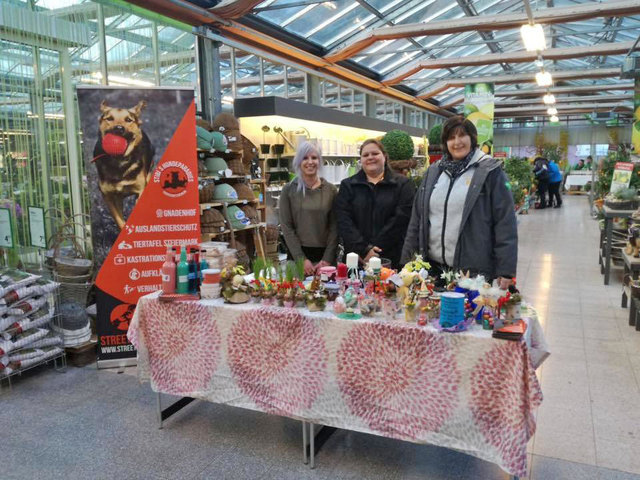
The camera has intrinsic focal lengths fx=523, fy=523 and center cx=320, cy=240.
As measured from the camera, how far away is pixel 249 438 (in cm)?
285

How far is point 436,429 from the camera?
7.50ft

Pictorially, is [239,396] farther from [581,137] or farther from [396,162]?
[581,137]

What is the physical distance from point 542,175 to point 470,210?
586 inches

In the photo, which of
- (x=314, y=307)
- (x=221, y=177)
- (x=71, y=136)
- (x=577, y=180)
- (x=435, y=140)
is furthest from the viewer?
(x=577, y=180)

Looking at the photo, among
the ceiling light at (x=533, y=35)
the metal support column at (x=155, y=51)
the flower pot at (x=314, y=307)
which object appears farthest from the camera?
the ceiling light at (x=533, y=35)

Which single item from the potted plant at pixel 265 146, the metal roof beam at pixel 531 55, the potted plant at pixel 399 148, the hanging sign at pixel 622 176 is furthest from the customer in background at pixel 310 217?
the metal roof beam at pixel 531 55

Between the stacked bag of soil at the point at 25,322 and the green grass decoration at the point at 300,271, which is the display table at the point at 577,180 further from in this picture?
the stacked bag of soil at the point at 25,322

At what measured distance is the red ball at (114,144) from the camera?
3.81 m

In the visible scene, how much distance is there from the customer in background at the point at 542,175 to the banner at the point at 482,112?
5.68 meters

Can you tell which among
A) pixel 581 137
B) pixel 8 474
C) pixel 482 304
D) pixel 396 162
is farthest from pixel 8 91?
pixel 581 137

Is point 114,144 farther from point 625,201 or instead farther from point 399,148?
point 625,201

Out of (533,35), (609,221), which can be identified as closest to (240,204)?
(609,221)

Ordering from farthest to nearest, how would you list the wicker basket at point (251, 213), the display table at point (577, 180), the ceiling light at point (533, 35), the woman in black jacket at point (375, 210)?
the display table at point (577, 180)
the ceiling light at point (533, 35)
the wicker basket at point (251, 213)
the woman in black jacket at point (375, 210)

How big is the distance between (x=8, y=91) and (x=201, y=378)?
9.42 feet
